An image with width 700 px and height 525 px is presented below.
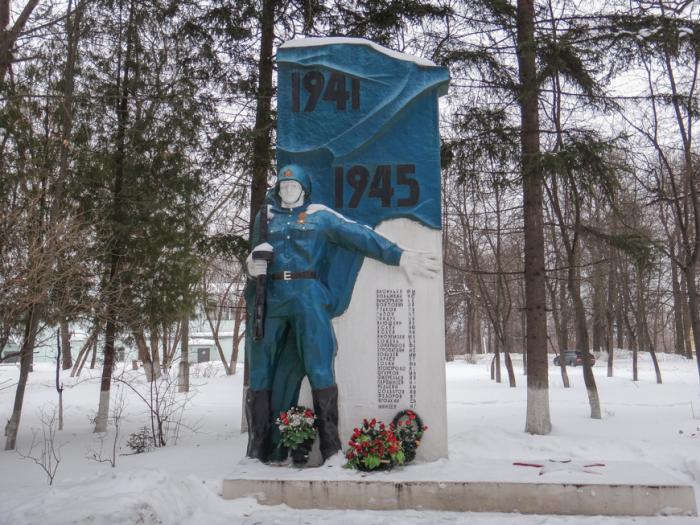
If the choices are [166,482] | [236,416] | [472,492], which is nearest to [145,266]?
[236,416]

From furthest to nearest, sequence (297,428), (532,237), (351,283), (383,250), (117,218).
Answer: (117,218) < (532,237) < (351,283) < (383,250) < (297,428)

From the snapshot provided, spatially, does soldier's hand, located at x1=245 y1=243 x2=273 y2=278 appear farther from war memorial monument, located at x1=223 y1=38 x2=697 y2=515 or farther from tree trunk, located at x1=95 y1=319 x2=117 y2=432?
tree trunk, located at x1=95 y1=319 x2=117 y2=432

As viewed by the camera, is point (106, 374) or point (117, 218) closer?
point (117, 218)

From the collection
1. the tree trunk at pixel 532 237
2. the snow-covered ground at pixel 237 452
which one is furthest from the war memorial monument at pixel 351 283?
the tree trunk at pixel 532 237

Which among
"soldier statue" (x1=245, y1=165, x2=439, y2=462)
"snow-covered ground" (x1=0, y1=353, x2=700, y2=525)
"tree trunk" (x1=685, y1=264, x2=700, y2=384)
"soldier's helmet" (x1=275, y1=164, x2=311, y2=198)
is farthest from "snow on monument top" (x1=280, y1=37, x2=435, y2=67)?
"tree trunk" (x1=685, y1=264, x2=700, y2=384)

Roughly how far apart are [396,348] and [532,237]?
4430 mm

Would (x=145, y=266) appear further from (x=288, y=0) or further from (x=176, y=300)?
(x=288, y=0)

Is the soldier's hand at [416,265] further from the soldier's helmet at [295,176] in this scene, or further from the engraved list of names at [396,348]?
the soldier's helmet at [295,176]

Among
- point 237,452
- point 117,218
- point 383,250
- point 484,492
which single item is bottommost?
point 237,452

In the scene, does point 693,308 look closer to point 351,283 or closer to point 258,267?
point 351,283

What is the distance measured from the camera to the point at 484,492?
4836mm

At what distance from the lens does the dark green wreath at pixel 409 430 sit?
18.2 ft

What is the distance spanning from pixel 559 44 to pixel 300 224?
5580 mm

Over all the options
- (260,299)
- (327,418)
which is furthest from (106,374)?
(327,418)
